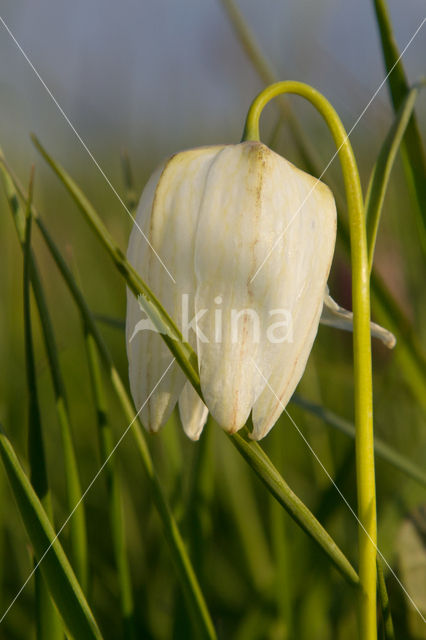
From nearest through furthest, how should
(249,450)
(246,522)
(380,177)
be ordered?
1. (249,450)
2. (380,177)
3. (246,522)

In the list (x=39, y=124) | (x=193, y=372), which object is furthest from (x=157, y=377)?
(x=39, y=124)

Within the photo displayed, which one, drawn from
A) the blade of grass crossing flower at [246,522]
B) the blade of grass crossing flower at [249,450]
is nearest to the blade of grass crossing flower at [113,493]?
the blade of grass crossing flower at [249,450]

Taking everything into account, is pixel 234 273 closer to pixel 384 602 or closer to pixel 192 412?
pixel 192 412

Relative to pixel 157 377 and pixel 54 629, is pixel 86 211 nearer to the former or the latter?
pixel 157 377

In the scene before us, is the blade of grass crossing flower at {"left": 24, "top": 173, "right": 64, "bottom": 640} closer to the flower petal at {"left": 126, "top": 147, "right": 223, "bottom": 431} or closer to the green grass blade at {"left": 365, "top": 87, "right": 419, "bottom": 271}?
the flower petal at {"left": 126, "top": 147, "right": 223, "bottom": 431}

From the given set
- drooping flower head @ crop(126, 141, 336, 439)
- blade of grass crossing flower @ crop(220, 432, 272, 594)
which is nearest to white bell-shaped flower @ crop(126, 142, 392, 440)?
drooping flower head @ crop(126, 141, 336, 439)

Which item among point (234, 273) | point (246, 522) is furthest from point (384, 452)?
point (246, 522)
